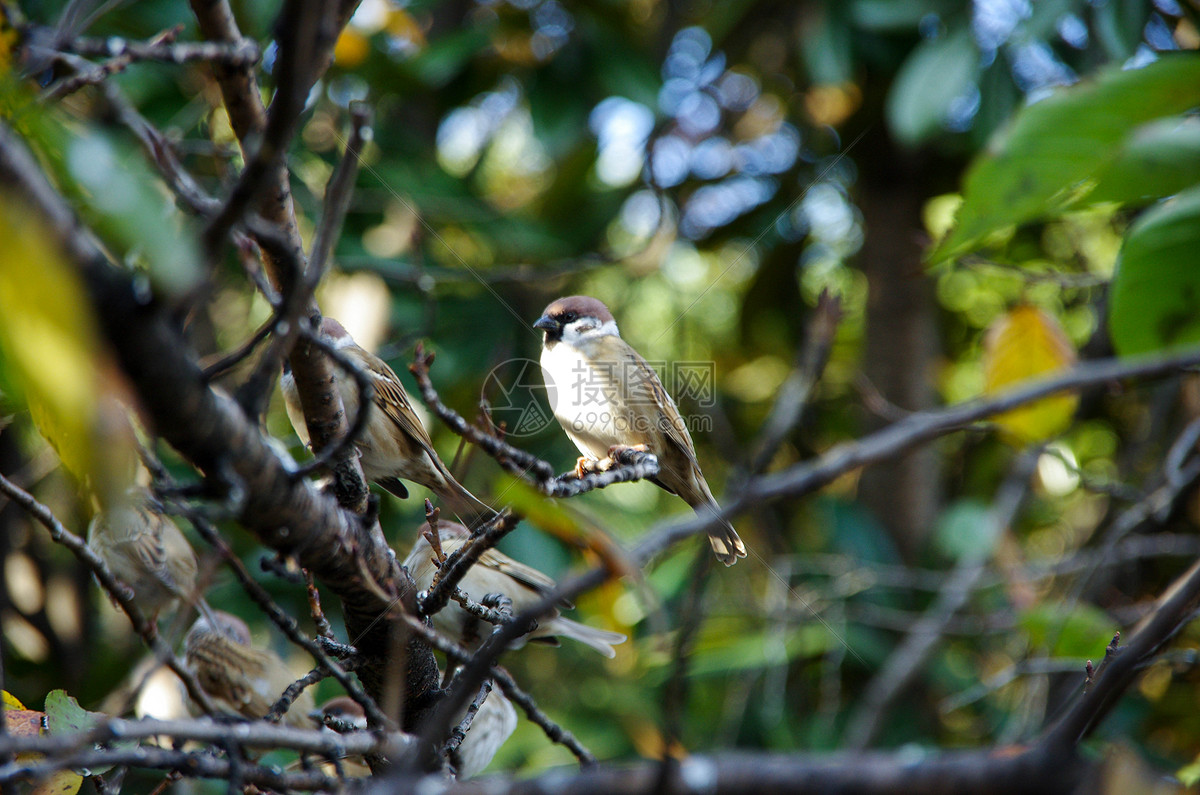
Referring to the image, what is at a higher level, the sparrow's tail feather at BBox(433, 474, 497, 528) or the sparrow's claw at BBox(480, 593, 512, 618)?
the sparrow's claw at BBox(480, 593, 512, 618)

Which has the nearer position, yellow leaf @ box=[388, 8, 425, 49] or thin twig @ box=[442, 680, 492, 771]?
thin twig @ box=[442, 680, 492, 771]

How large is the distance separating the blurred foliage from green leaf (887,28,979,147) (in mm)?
18

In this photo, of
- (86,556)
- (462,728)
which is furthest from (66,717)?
(462,728)

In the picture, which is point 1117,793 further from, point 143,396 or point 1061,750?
point 143,396

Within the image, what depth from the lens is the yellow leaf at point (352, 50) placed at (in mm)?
4891

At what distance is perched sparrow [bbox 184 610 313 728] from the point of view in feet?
13.0

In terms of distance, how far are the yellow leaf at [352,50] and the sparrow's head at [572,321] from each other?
2.45 metres

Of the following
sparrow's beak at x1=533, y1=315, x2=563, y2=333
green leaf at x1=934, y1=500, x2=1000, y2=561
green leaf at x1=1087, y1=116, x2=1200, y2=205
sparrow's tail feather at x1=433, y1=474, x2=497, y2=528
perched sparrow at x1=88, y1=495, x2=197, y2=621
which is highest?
green leaf at x1=1087, y1=116, x2=1200, y2=205

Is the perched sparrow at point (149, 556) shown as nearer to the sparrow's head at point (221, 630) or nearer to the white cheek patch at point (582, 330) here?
the sparrow's head at point (221, 630)

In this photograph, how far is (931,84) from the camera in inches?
175

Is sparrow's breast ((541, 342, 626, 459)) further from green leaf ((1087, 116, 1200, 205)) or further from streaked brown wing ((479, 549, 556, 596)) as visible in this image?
green leaf ((1087, 116, 1200, 205))

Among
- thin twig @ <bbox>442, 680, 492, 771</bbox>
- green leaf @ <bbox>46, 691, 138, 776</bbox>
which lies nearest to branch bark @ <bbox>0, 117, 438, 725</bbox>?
thin twig @ <bbox>442, 680, 492, 771</bbox>

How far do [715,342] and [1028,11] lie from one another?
396 cm

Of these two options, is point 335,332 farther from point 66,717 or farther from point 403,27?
point 403,27
